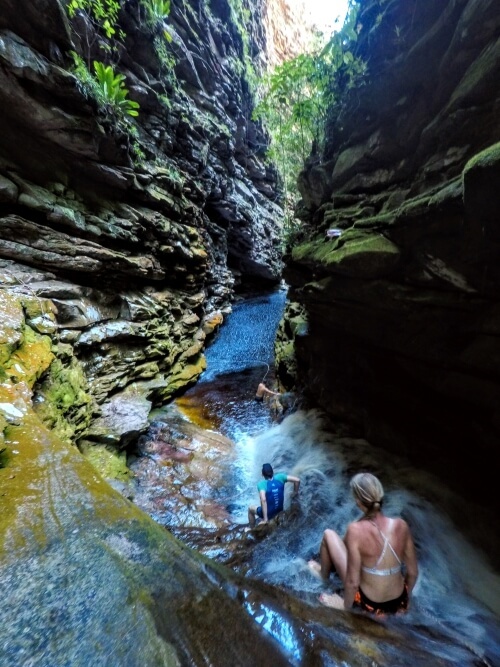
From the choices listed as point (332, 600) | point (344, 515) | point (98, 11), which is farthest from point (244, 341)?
point (332, 600)

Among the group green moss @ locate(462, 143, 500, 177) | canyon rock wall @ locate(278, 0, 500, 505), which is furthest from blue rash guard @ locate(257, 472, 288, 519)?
green moss @ locate(462, 143, 500, 177)

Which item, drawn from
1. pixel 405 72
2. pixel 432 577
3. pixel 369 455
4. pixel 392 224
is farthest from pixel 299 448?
pixel 405 72

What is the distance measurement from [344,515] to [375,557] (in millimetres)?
3119

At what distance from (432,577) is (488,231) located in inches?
184

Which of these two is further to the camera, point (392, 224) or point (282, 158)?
point (282, 158)

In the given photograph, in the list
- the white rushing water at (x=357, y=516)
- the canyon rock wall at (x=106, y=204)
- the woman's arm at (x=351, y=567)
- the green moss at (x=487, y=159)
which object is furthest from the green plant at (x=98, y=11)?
the woman's arm at (x=351, y=567)

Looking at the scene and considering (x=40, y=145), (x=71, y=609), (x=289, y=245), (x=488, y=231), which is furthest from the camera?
(x=289, y=245)

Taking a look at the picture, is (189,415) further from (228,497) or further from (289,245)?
(289,245)

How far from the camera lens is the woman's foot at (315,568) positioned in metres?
3.90

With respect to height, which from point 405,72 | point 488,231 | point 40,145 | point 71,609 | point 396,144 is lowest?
point 71,609

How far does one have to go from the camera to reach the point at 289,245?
1141cm

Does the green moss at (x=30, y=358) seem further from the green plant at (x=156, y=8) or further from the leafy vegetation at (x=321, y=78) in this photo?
the green plant at (x=156, y=8)

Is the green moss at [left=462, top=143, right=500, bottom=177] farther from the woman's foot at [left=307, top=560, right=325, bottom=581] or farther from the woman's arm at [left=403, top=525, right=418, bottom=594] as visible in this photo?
the woman's foot at [left=307, top=560, right=325, bottom=581]

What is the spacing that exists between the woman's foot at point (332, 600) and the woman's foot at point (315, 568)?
735 millimetres
